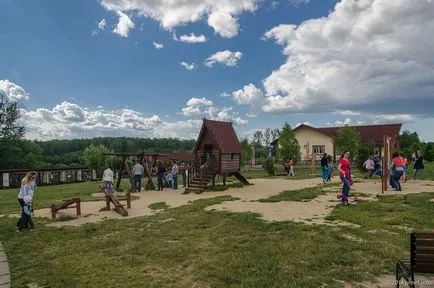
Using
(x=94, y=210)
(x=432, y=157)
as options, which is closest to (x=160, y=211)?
(x=94, y=210)

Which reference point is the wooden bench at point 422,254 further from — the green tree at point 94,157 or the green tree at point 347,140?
the green tree at point 94,157

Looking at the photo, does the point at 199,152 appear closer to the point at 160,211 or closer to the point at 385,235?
the point at 160,211

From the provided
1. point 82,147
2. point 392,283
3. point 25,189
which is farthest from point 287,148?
point 82,147

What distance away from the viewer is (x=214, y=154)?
2408cm

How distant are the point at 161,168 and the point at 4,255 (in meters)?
Result: 16.5

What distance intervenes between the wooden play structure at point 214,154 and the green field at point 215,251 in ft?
35.8

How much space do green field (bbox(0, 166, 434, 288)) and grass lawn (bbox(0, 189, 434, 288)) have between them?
0.06ft

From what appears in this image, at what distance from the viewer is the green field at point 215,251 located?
250 inches

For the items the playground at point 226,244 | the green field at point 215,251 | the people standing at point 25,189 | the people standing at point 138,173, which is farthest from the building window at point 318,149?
the people standing at point 25,189

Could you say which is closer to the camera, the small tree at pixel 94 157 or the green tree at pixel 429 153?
the green tree at pixel 429 153

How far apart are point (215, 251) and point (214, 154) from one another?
1619 cm

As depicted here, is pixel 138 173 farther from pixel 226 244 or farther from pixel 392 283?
pixel 392 283

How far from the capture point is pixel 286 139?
41812 millimetres

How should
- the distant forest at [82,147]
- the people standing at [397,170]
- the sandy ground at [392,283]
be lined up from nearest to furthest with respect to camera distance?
the sandy ground at [392,283] → the people standing at [397,170] → the distant forest at [82,147]
